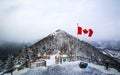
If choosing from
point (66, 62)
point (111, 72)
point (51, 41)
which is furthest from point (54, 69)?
point (111, 72)

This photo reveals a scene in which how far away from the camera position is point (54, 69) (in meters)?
4.39

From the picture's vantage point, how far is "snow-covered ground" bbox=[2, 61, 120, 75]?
14.3 feet

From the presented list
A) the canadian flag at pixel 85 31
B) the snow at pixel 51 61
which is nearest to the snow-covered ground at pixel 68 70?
the snow at pixel 51 61

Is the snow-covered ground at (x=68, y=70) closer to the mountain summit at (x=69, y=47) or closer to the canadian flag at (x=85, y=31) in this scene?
the mountain summit at (x=69, y=47)

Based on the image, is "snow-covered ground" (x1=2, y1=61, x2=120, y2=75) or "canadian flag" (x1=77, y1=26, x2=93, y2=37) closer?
"snow-covered ground" (x1=2, y1=61, x2=120, y2=75)

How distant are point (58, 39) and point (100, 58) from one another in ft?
3.49

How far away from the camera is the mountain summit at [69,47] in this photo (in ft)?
14.8

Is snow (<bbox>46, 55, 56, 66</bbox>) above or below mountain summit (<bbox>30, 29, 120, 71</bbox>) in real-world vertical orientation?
→ below

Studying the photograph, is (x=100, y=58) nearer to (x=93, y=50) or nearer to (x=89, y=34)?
(x=93, y=50)

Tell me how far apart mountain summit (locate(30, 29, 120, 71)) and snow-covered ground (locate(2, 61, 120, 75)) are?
0.50 ft

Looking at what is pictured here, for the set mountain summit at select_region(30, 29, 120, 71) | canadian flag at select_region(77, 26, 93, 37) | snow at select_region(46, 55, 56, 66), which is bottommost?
snow at select_region(46, 55, 56, 66)

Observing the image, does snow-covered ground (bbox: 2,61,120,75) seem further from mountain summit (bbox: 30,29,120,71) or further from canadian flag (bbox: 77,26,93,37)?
canadian flag (bbox: 77,26,93,37)

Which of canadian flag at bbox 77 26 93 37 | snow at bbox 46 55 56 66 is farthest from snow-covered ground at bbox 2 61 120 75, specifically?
canadian flag at bbox 77 26 93 37

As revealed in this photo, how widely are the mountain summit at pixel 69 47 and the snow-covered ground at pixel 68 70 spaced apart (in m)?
0.15
